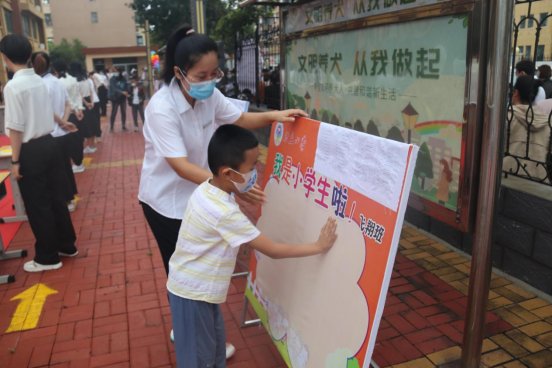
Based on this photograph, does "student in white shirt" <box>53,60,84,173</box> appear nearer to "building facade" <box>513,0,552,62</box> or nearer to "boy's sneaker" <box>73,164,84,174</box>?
"boy's sneaker" <box>73,164,84,174</box>

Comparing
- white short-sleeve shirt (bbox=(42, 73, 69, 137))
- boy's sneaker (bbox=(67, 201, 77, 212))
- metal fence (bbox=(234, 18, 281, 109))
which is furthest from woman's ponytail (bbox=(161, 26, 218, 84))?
metal fence (bbox=(234, 18, 281, 109))

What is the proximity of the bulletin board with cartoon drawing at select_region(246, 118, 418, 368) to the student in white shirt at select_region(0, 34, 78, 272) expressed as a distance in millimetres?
2239

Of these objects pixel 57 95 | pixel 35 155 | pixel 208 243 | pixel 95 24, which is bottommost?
pixel 208 243

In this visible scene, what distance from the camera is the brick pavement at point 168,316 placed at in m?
2.69

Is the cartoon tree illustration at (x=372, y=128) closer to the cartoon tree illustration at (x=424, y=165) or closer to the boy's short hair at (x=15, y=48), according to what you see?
the cartoon tree illustration at (x=424, y=165)

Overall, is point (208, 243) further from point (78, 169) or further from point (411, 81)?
point (78, 169)

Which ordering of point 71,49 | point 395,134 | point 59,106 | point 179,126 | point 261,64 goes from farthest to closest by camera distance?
1. point 71,49
2. point 261,64
3. point 59,106
4. point 395,134
5. point 179,126

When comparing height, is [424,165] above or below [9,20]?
below

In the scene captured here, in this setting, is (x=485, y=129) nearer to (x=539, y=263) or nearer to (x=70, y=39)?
(x=539, y=263)

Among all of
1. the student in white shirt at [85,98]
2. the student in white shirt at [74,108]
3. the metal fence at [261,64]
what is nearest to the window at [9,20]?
the student in white shirt at [85,98]

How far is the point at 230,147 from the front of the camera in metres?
1.79

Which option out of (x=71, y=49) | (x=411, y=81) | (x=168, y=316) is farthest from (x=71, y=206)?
(x=71, y=49)

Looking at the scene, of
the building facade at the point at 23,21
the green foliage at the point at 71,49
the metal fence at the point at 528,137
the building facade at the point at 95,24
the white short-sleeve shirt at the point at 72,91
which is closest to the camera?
the metal fence at the point at 528,137

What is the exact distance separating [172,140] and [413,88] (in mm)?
1252
